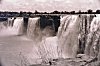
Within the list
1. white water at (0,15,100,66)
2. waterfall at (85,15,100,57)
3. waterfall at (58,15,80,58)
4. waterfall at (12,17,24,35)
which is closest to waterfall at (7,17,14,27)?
white water at (0,15,100,66)

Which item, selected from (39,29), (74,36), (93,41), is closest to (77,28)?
(74,36)

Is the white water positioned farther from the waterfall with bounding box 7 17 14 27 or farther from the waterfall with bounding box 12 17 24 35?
the waterfall with bounding box 7 17 14 27

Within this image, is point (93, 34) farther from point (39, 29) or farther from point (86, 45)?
point (39, 29)

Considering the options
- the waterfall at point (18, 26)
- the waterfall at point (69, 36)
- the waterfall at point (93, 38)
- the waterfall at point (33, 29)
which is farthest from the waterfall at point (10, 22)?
the waterfall at point (93, 38)

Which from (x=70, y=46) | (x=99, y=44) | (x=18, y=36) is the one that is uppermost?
(x=99, y=44)

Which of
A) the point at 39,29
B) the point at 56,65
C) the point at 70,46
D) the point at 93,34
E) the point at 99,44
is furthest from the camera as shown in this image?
the point at 39,29

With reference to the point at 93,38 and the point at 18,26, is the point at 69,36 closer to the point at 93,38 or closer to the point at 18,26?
the point at 93,38

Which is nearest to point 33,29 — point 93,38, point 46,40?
point 46,40

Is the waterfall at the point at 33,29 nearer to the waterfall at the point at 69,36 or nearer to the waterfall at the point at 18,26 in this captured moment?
the waterfall at the point at 18,26

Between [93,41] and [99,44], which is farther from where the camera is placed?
[93,41]
